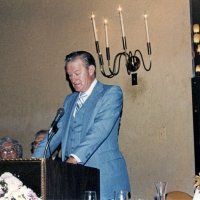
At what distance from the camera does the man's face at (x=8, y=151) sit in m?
4.00

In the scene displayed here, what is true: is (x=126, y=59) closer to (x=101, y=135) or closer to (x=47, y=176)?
(x=101, y=135)

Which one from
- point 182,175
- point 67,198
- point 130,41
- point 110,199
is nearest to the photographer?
point 67,198

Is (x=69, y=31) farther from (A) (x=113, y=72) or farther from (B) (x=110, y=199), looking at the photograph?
(B) (x=110, y=199)

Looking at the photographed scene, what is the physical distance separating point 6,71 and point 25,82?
9.8 inches

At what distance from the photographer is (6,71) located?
498 centimetres

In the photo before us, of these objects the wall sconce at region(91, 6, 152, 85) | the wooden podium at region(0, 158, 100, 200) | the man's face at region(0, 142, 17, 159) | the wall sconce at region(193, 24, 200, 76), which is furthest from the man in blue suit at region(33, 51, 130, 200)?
the wall sconce at region(193, 24, 200, 76)

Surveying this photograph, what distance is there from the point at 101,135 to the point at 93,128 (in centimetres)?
7

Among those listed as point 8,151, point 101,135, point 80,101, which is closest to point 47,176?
point 101,135

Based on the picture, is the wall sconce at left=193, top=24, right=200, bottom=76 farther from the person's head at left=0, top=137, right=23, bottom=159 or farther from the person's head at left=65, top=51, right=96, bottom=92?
the person's head at left=0, top=137, right=23, bottom=159

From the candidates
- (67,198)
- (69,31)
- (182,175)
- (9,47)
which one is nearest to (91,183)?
(67,198)

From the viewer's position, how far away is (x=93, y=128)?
306cm

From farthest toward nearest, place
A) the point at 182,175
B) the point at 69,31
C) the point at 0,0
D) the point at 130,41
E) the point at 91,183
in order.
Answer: the point at 0,0 < the point at 69,31 < the point at 130,41 < the point at 182,175 < the point at 91,183

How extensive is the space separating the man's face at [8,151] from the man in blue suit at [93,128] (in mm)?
704

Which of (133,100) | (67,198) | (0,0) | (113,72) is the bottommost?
(67,198)
